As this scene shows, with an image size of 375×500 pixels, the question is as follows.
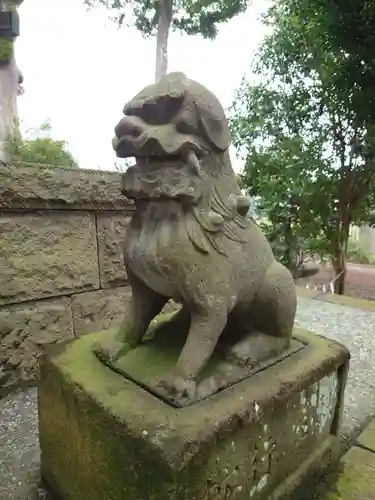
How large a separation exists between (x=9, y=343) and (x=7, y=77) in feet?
4.54

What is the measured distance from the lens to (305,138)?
127 inches

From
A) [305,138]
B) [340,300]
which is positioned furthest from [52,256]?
[305,138]

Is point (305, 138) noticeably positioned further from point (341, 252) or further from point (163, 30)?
point (163, 30)

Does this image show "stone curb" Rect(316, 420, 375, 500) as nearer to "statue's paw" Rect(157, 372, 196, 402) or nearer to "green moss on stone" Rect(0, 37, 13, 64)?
"statue's paw" Rect(157, 372, 196, 402)

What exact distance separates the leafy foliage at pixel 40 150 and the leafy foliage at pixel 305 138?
1.94 meters

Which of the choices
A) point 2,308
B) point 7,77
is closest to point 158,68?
point 7,77

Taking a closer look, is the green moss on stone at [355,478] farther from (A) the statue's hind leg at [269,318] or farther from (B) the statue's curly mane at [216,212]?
(B) the statue's curly mane at [216,212]

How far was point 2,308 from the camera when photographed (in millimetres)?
1198

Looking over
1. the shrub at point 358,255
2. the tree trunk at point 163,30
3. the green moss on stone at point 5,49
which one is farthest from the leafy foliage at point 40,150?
the shrub at point 358,255

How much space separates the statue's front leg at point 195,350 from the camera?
2.10 feet

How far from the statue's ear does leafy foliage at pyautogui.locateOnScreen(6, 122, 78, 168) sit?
1216 mm

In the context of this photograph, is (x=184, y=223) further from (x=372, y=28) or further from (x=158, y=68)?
(x=158, y=68)

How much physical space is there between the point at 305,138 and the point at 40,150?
2.29 metres

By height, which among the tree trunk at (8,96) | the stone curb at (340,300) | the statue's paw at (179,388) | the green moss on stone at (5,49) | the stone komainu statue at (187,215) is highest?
the green moss on stone at (5,49)
